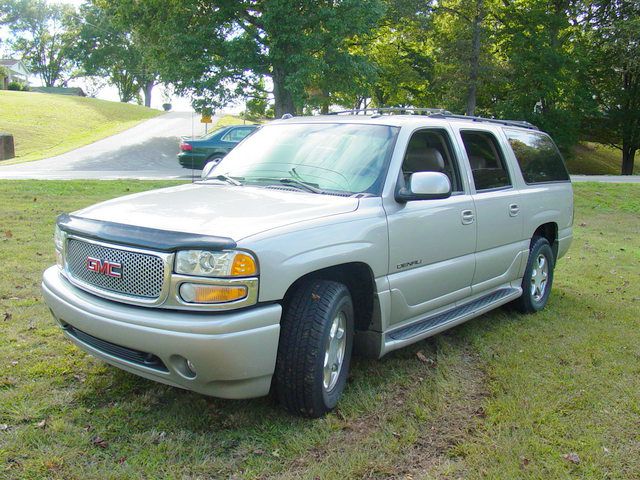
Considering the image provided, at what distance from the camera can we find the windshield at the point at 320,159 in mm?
4086

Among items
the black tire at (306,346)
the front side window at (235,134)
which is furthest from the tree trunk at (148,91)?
the black tire at (306,346)

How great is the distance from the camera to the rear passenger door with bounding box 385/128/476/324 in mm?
3986

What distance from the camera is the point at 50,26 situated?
85.5 m

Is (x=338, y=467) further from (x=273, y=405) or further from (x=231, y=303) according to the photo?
(x=231, y=303)

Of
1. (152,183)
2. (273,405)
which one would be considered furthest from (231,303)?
(152,183)

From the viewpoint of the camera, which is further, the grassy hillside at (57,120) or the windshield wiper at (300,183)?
the grassy hillside at (57,120)

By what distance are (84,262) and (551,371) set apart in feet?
10.6

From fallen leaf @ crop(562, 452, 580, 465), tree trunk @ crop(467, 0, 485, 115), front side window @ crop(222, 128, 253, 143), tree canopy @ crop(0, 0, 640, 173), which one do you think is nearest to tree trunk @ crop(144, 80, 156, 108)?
tree canopy @ crop(0, 0, 640, 173)

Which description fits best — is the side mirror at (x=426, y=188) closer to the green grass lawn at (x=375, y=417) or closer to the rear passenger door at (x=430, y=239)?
the rear passenger door at (x=430, y=239)

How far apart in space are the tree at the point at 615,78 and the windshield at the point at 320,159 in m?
33.7

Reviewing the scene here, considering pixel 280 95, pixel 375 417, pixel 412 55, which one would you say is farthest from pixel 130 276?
pixel 412 55

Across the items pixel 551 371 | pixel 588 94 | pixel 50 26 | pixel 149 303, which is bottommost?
pixel 551 371

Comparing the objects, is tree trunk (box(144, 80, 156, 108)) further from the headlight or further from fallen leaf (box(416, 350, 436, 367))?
the headlight

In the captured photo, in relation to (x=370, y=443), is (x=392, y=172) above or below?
above
